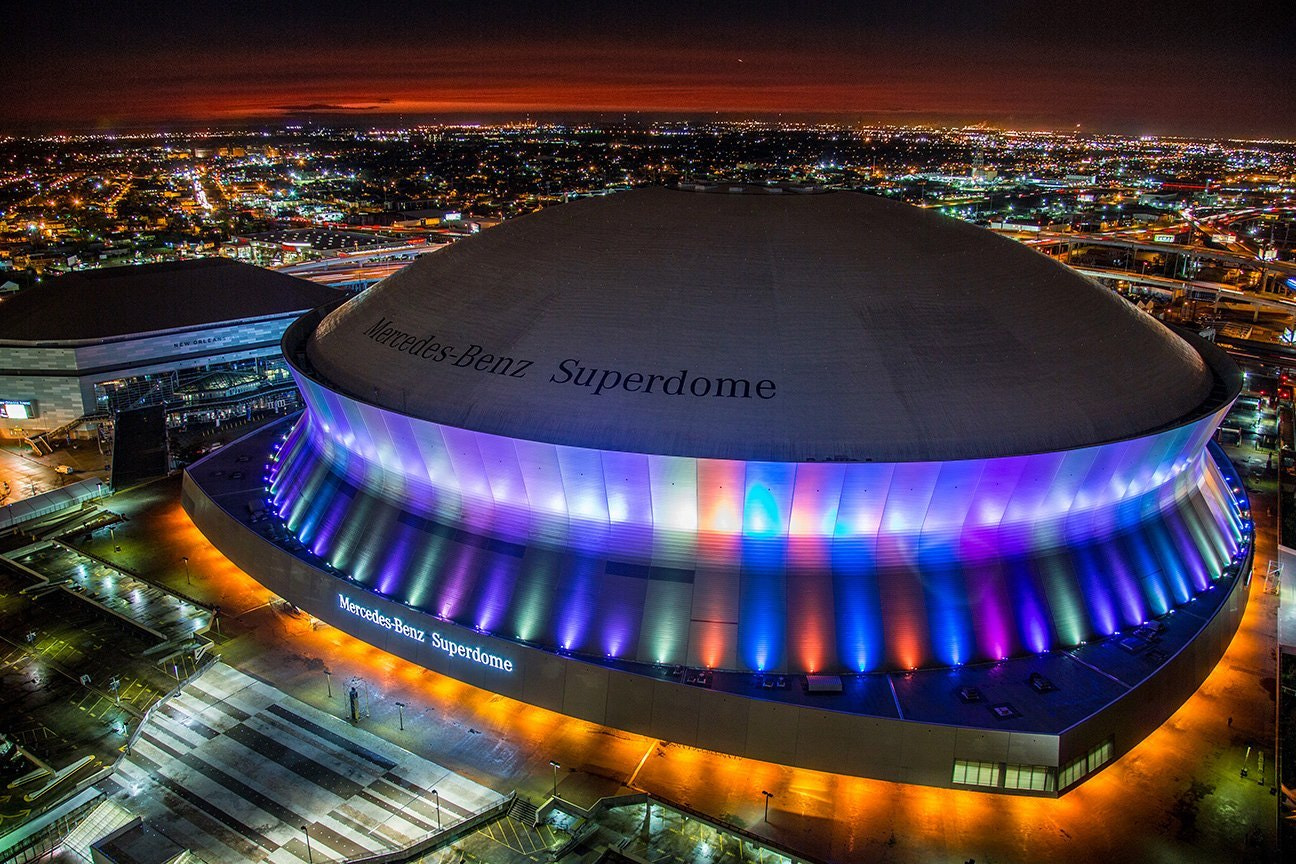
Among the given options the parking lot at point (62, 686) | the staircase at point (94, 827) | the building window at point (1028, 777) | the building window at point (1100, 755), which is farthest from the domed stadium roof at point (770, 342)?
the staircase at point (94, 827)

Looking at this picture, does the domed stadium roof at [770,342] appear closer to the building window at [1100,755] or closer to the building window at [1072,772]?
the building window at [1100,755]

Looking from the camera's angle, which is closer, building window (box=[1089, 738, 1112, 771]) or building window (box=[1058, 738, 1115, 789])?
building window (box=[1058, 738, 1115, 789])

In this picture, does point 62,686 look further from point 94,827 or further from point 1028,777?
point 1028,777

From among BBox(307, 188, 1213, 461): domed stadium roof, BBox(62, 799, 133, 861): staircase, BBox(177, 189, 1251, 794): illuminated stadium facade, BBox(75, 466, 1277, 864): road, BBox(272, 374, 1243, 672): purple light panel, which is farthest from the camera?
BBox(307, 188, 1213, 461): domed stadium roof

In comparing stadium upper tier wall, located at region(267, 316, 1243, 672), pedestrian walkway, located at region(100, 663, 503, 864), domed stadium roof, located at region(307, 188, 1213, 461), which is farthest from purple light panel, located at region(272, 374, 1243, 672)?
pedestrian walkway, located at region(100, 663, 503, 864)

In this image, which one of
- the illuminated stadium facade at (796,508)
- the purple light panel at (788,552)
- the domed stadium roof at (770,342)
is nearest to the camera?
the illuminated stadium facade at (796,508)

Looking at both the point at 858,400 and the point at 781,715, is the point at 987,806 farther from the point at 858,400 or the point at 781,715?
the point at 858,400

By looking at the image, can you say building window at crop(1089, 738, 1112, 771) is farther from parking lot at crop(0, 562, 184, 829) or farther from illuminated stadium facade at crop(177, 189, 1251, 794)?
parking lot at crop(0, 562, 184, 829)

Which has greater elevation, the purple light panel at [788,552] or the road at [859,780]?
the purple light panel at [788,552]
